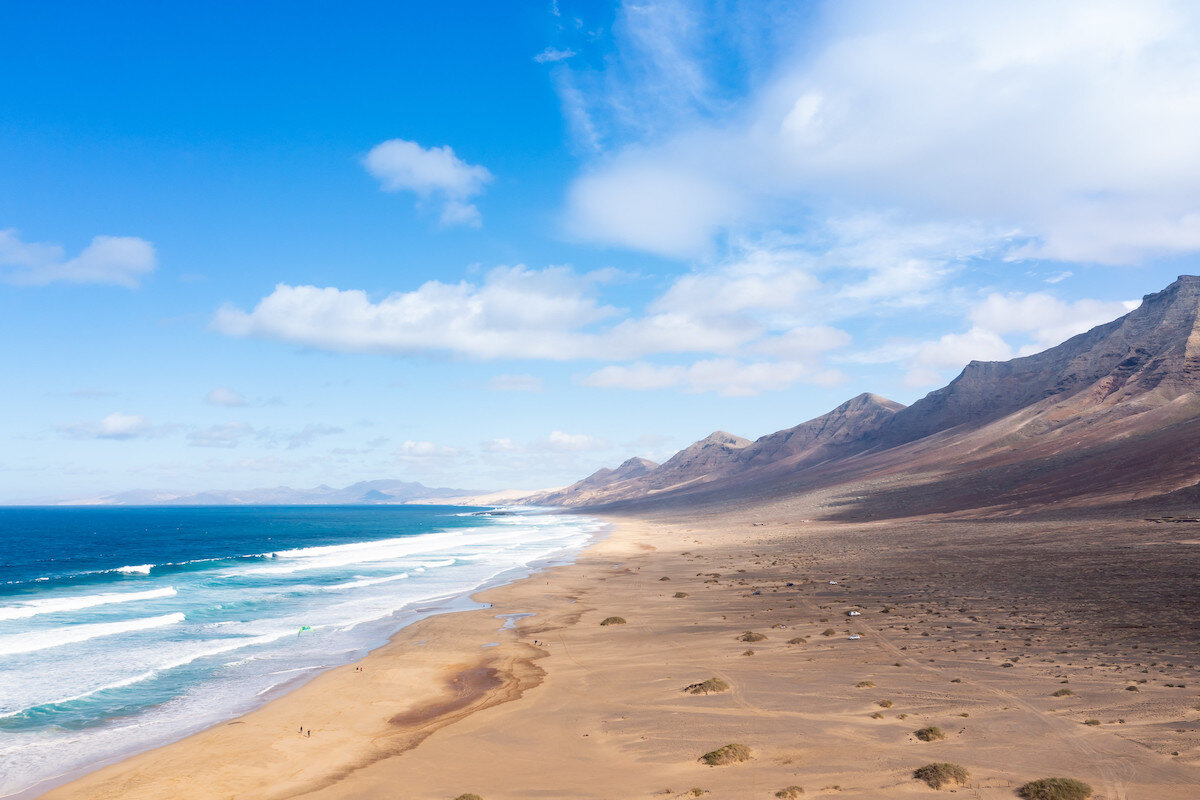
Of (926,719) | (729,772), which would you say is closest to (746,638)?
(926,719)

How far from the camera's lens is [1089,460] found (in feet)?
289

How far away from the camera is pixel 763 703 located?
1884cm

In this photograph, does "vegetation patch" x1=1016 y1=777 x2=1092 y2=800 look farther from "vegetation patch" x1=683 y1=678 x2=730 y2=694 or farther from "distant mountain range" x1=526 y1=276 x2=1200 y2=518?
"distant mountain range" x1=526 y1=276 x2=1200 y2=518

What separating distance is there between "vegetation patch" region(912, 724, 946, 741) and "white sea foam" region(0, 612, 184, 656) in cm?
4103

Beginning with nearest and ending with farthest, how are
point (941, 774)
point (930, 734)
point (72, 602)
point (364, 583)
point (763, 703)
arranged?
point (941, 774)
point (930, 734)
point (763, 703)
point (72, 602)
point (364, 583)

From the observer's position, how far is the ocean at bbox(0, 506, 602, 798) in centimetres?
2106

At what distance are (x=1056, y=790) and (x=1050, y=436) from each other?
12973 cm

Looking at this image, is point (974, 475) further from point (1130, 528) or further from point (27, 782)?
point (27, 782)

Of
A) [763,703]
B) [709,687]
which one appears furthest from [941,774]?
[709,687]

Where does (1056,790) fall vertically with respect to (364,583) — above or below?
above

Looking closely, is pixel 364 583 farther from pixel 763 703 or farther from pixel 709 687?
pixel 763 703

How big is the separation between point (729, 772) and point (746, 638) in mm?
12765

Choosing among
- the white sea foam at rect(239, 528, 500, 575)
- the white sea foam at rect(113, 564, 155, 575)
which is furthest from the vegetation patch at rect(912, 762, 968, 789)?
the white sea foam at rect(113, 564, 155, 575)

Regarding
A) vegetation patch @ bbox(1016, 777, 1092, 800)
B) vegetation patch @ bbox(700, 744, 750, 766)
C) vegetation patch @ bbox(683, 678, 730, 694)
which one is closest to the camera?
vegetation patch @ bbox(1016, 777, 1092, 800)
